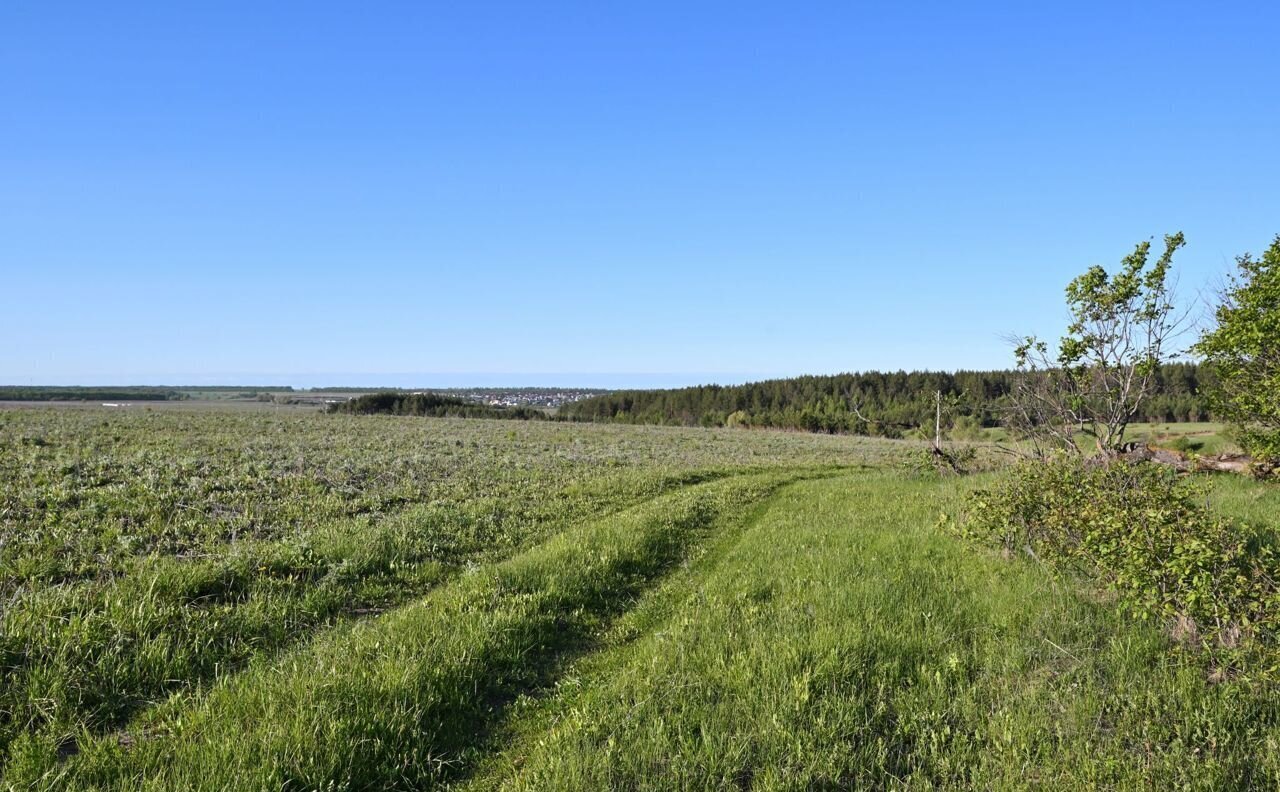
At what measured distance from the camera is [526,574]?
8.71 metres

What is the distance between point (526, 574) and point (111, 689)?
445cm

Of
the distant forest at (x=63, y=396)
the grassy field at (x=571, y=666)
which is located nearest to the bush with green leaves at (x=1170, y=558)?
the grassy field at (x=571, y=666)

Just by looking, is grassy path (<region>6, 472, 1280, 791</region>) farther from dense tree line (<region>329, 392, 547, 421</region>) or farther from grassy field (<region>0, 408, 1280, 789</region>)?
dense tree line (<region>329, 392, 547, 421</region>)

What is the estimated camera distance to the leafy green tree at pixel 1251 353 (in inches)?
608

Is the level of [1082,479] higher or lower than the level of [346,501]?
higher

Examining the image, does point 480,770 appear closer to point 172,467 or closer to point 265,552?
point 265,552

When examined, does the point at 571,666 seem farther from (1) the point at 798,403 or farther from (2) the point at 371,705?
(1) the point at 798,403

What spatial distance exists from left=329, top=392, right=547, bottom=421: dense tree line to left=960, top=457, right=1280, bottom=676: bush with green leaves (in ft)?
264

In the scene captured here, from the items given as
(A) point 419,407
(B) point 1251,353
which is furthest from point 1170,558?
(A) point 419,407

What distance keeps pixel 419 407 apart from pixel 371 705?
97961 mm

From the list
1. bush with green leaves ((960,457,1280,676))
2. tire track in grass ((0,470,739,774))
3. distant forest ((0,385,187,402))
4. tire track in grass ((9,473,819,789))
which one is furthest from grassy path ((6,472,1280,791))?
distant forest ((0,385,187,402))

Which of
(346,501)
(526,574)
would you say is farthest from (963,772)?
(346,501)

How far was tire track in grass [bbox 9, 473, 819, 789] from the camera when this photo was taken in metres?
4.25

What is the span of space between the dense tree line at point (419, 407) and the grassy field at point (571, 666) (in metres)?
77.9
